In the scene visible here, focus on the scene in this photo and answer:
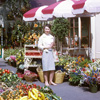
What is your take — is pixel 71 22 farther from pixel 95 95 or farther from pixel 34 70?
pixel 95 95

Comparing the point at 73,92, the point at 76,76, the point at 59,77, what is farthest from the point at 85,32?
the point at 73,92

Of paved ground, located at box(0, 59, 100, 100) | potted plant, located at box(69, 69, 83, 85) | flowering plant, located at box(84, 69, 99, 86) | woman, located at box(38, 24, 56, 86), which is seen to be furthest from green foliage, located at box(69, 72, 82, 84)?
woman, located at box(38, 24, 56, 86)

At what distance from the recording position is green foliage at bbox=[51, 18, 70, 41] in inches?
400

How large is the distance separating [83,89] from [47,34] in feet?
6.01

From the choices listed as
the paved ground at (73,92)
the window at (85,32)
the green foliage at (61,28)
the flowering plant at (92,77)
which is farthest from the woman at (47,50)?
the window at (85,32)

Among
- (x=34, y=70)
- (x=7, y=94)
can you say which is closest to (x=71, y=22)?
(x=34, y=70)

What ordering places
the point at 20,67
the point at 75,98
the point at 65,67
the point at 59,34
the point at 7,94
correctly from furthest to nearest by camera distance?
the point at 59,34 → the point at 20,67 → the point at 65,67 → the point at 75,98 → the point at 7,94

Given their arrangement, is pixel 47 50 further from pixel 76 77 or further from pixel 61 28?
pixel 61 28

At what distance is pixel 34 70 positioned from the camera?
8398 mm

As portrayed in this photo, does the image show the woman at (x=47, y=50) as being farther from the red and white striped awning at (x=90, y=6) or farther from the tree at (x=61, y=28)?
the tree at (x=61, y=28)

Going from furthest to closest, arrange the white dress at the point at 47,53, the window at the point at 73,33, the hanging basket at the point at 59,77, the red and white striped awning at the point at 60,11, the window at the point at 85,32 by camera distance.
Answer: the window at the point at 73,33, the window at the point at 85,32, the red and white striped awning at the point at 60,11, the hanging basket at the point at 59,77, the white dress at the point at 47,53

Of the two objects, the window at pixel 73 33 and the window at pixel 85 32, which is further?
the window at pixel 73 33

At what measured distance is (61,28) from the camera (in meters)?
10.1

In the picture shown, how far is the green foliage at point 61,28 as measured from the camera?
33.3 ft
